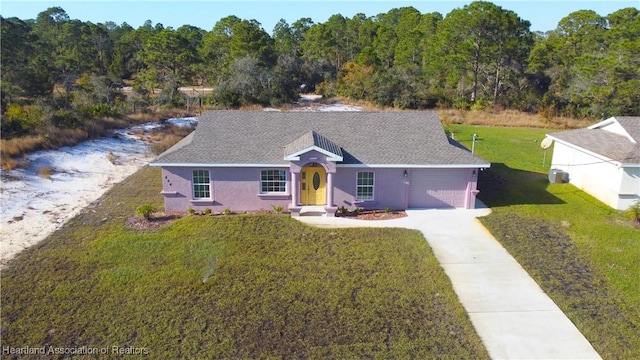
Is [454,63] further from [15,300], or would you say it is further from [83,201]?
[15,300]

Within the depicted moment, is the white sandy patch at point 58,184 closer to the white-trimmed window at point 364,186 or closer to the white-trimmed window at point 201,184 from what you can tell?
the white-trimmed window at point 201,184

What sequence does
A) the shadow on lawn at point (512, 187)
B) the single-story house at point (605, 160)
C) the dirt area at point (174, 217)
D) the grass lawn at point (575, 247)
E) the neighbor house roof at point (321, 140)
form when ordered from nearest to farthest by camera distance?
the grass lawn at point (575, 247)
the dirt area at point (174, 217)
the neighbor house roof at point (321, 140)
the single-story house at point (605, 160)
the shadow on lawn at point (512, 187)

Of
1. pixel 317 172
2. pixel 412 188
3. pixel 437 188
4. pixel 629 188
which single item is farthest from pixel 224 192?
pixel 629 188

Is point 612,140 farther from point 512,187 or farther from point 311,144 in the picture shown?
point 311,144

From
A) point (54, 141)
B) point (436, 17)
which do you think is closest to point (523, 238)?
point (54, 141)

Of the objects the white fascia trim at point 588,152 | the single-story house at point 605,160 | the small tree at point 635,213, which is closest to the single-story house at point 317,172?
the white fascia trim at point 588,152
